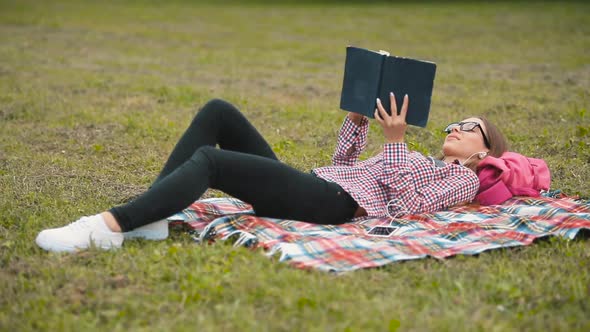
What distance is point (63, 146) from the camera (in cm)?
732

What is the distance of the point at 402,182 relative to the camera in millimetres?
4531

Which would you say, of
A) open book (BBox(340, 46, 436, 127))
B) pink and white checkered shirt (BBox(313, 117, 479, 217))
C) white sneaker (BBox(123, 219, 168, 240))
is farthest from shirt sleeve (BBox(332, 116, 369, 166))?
white sneaker (BBox(123, 219, 168, 240))

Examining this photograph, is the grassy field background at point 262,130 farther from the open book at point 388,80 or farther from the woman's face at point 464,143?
the open book at point 388,80

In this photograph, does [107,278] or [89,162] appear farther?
[89,162]

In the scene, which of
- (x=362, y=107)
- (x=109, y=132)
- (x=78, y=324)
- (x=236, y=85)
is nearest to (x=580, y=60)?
(x=236, y=85)

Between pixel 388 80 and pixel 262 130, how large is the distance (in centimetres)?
401

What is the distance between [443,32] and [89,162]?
15.0 metres

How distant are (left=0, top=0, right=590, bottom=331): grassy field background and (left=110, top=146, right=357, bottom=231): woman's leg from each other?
10.9 inches

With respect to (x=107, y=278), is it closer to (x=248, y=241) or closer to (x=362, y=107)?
(x=248, y=241)

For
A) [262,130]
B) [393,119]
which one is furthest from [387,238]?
[262,130]

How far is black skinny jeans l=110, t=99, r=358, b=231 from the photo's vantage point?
3994 mm

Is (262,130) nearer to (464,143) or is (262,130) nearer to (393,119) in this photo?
(464,143)

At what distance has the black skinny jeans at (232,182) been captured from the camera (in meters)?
3.99

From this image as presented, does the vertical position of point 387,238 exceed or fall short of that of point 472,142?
it falls short
